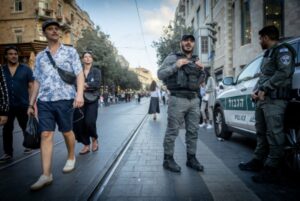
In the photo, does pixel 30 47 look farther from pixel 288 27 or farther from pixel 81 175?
pixel 81 175

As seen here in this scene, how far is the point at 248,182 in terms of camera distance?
3.84 m

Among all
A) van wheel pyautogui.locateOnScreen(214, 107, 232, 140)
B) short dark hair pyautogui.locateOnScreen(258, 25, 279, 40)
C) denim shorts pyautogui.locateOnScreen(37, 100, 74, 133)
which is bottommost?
van wheel pyautogui.locateOnScreen(214, 107, 232, 140)

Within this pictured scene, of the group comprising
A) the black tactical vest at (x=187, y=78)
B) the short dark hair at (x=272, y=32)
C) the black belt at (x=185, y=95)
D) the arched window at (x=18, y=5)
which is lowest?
the black belt at (x=185, y=95)

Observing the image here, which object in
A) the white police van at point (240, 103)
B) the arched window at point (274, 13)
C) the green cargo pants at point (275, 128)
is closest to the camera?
the green cargo pants at point (275, 128)

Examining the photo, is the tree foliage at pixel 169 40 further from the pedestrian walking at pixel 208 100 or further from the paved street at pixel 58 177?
the paved street at pixel 58 177

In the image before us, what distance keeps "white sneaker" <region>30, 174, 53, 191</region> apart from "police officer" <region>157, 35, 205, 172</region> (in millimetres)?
1647

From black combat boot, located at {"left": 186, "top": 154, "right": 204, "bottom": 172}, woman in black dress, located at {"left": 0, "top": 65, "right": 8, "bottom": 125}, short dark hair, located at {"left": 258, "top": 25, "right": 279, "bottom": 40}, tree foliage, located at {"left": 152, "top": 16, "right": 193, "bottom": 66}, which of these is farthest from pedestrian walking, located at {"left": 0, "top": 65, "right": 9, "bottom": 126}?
tree foliage, located at {"left": 152, "top": 16, "right": 193, "bottom": 66}

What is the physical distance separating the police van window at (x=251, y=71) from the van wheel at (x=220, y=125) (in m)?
1.29

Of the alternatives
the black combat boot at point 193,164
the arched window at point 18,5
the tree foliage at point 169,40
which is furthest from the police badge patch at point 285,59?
the arched window at point 18,5

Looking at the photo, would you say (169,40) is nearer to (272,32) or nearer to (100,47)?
(100,47)

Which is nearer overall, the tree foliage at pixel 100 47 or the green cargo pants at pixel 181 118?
the green cargo pants at pixel 181 118

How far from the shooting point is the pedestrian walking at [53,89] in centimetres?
384

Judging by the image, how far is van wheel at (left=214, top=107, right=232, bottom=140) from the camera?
23.5 ft

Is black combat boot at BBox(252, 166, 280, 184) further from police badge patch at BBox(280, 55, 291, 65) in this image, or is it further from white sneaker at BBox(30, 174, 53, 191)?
white sneaker at BBox(30, 174, 53, 191)
